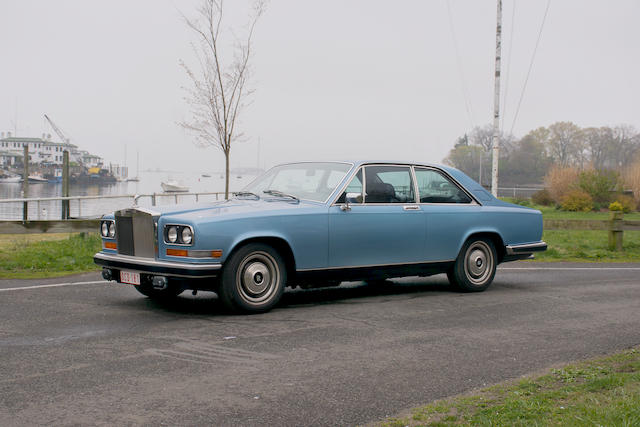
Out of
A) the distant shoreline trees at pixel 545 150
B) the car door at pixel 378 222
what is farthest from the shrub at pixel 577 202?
the distant shoreline trees at pixel 545 150

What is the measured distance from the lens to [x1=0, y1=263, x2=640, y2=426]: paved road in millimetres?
4258

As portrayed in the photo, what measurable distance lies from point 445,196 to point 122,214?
13.8 feet

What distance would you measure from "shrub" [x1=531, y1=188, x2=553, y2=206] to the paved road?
38.3 metres

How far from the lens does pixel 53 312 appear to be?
725 centimetres

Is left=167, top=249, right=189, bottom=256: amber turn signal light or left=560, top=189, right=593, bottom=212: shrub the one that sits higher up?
left=560, top=189, right=593, bottom=212: shrub

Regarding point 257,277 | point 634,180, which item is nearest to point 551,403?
point 257,277

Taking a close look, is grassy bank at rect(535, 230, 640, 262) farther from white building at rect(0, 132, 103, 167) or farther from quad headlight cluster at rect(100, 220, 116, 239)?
white building at rect(0, 132, 103, 167)

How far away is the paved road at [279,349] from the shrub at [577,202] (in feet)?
110

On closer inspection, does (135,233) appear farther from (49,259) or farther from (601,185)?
(601,185)

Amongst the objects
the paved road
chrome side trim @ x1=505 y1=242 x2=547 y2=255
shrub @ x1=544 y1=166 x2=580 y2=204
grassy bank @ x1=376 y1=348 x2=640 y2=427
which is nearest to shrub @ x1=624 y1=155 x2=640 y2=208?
shrub @ x1=544 y1=166 x2=580 y2=204

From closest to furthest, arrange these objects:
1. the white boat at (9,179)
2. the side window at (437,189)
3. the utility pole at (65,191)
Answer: the side window at (437,189), the utility pole at (65,191), the white boat at (9,179)

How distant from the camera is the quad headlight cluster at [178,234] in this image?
272 inches

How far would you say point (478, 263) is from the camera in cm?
937

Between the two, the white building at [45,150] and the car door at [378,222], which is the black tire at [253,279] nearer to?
the car door at [378,222]
